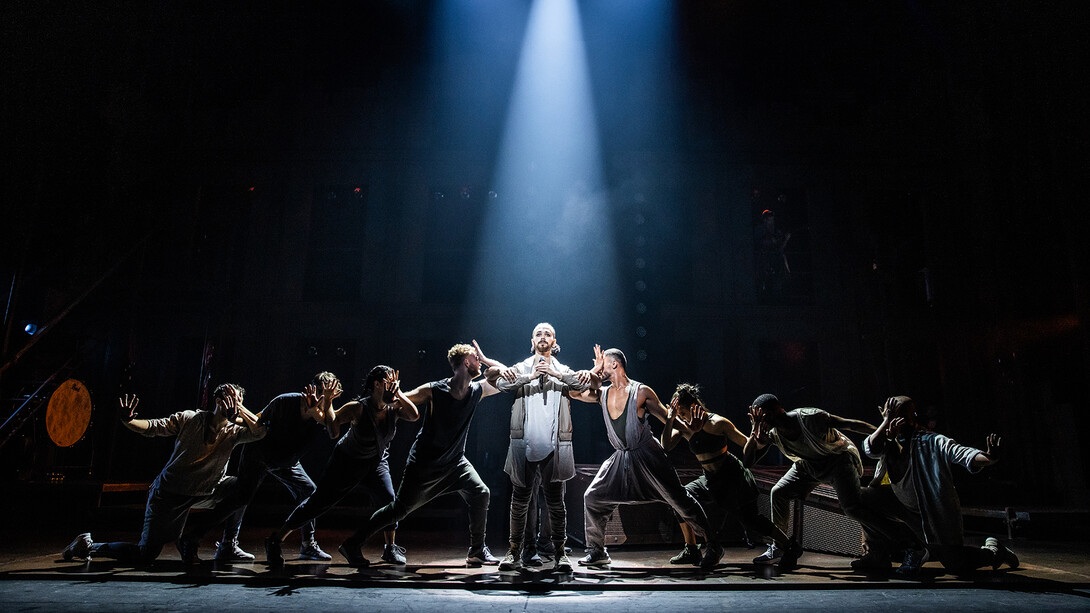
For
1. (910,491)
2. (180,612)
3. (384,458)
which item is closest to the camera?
(180,612)

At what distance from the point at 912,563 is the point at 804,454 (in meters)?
1.19

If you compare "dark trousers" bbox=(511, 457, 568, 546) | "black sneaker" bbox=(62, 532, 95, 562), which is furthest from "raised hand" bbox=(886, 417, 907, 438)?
"black sneaker" bbox=(62, 532, 95, 562)

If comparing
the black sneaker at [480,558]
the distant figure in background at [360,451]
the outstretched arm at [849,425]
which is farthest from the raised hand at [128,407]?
the outstretched arm at [849,425]

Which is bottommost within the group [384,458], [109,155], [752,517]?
[752,517]

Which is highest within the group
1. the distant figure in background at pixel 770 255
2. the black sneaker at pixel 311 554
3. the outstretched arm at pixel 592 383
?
the distant figure in background at pixel 770 255

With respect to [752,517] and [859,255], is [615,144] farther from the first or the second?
[752,517]

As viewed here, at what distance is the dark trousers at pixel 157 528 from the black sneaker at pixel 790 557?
5200 millimetres

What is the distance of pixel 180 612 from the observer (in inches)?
144

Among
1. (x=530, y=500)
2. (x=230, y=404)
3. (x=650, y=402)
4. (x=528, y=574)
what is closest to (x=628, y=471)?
(x=650, y=402)

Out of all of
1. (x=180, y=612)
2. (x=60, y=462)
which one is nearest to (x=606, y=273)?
(x=180, y=612)

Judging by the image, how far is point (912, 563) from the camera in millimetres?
4949

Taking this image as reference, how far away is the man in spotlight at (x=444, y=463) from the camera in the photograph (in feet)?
16.9

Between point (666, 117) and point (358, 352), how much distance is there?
A: 27.6 ft

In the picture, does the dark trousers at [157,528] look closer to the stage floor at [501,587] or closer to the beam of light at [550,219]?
the stage floor at [501,587]
